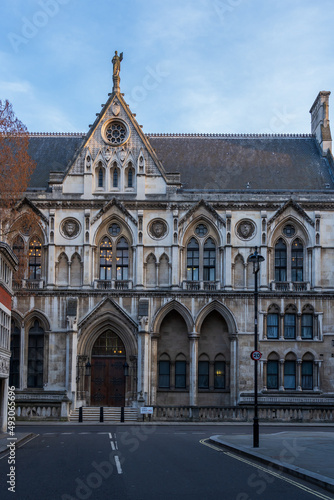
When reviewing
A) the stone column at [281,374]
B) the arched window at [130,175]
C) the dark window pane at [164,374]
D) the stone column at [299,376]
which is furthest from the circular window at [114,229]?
the stone column at [299,376]

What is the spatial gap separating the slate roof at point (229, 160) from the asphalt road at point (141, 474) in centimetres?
2774

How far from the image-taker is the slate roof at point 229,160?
52.6 m

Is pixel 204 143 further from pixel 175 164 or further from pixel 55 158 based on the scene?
pixel 55 158

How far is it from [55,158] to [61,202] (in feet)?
18.5

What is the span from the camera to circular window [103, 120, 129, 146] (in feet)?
169

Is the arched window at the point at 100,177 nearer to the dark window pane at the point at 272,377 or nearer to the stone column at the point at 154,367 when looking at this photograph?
the stone column at the point at 154,367

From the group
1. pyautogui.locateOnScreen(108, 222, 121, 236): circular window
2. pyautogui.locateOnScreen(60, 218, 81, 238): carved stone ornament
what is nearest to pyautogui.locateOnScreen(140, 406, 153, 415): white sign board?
pyautogui.locateOnScreen(108, 222, 121, 236): circular window

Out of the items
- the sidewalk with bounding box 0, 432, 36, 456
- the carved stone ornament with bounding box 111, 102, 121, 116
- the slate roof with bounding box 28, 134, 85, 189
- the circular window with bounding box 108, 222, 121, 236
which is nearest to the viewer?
the sidewalk with bounding box 0, 432, 36, 456

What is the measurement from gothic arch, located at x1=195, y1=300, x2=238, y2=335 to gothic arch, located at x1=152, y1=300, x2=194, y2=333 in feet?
1.56

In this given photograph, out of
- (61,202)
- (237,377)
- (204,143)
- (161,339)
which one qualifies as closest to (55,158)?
(61,202)

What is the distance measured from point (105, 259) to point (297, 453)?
99.2ft

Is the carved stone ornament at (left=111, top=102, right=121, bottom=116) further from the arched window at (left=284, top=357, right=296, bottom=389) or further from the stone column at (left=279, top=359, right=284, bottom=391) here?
the arched window at (left=284, top=357, right=296, bottom=389)

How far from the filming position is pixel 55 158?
55.0m

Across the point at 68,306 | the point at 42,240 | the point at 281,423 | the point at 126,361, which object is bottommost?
the point at 281,423
